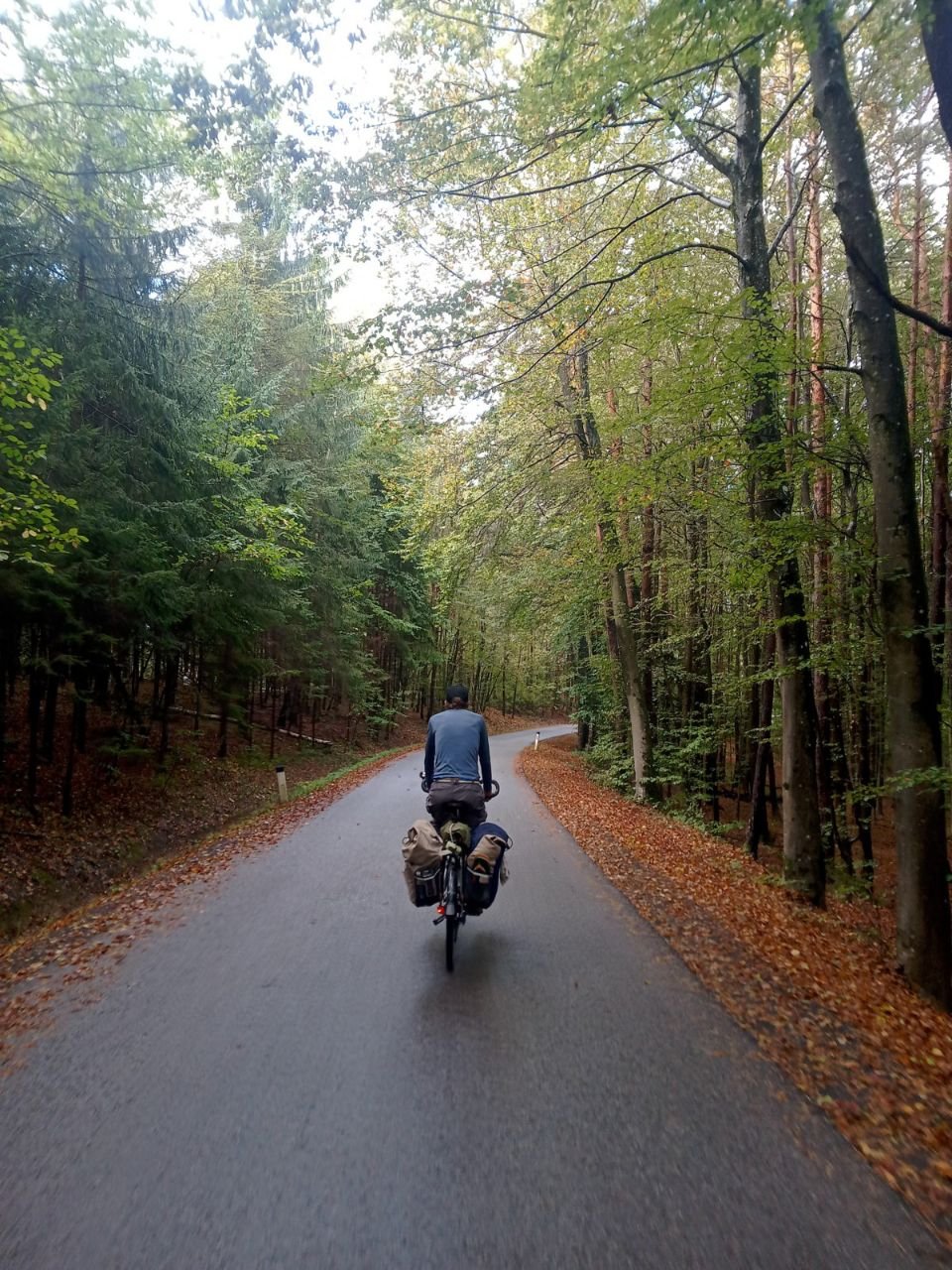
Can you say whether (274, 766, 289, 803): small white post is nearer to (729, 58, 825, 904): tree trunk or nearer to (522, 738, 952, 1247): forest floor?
(522, 738, 952, 1247): forest floor

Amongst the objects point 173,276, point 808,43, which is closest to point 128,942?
point 808,43

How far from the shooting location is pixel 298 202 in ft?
24.6

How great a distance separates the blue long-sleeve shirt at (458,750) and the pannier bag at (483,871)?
51 cm

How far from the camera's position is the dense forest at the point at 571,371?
581cm

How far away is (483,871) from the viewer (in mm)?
4801

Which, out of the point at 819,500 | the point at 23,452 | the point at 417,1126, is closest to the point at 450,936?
the point at 417,1126

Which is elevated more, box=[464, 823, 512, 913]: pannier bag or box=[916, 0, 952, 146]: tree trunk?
box=[916, 0, 952, 146]: tree trunk

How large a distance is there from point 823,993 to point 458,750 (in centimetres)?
304

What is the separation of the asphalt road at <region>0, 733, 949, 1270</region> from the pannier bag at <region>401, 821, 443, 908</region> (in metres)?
0.50

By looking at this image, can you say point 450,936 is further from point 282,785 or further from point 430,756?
point 282,785

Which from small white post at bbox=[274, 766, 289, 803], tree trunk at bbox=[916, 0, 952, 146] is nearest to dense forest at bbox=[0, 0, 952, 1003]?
tree trunk at bbox=[916, 0, 952, 146]

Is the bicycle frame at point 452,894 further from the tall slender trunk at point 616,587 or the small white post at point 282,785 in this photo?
the small white post at point 282,785

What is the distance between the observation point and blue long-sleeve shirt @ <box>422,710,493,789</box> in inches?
208

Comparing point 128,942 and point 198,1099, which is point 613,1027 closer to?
point 198,1099
